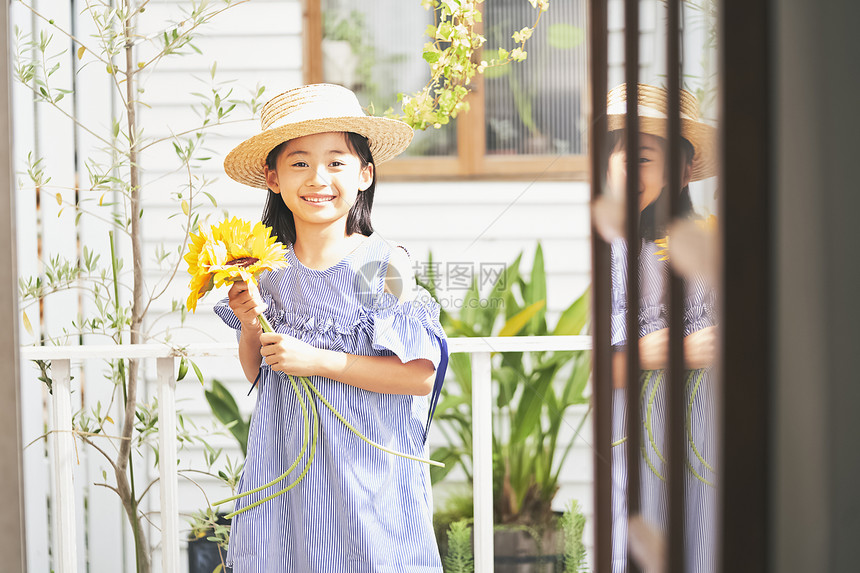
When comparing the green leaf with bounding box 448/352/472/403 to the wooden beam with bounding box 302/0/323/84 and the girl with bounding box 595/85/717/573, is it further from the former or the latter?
Result: the girl with bounding box 595/85/717/573

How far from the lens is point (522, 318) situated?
77 centimetres

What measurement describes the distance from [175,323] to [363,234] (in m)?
0.55

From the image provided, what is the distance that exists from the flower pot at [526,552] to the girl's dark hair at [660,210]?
778 mm

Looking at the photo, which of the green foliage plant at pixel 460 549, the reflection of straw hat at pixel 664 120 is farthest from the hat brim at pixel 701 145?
the green foliage plant at pixel 460 549

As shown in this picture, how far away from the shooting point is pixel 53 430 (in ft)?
3.91

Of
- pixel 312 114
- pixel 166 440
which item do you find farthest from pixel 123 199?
pixel 312 114

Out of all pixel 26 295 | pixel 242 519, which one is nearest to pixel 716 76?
pixel 242 519

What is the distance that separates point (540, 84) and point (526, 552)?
80 centimetres

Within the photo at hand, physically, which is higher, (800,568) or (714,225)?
(714,225)

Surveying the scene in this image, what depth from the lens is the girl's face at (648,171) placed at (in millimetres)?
360

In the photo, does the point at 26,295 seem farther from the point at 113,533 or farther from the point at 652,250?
the point at 652,250

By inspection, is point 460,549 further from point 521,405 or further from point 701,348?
point 701,348

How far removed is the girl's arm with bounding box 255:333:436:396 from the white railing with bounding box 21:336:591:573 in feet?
0.83

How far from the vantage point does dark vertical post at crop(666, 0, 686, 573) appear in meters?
0.34
